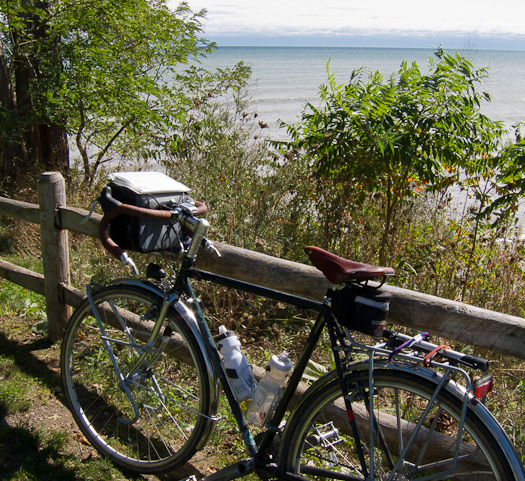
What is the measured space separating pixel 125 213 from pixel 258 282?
79 centimetres

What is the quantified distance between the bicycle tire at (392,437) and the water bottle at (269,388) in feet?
0.53

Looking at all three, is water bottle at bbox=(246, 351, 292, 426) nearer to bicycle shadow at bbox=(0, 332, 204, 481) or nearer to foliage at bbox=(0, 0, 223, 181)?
bicycle shadow at bbox=(0, 332, 204, 481)

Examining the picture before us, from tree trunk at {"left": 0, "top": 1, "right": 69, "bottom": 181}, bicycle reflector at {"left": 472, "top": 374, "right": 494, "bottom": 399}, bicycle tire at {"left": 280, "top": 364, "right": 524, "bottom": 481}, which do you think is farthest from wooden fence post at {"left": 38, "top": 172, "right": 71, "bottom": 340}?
tree trunk at {"left": 0, "top": 1, "right": 69, "bottom": 181}

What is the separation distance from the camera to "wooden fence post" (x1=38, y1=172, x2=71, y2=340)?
3586mm

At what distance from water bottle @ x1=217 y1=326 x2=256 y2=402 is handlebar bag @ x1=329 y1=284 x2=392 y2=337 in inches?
22.6

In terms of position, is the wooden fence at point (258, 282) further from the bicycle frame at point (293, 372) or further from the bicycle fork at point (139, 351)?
the bicycle fork at point (139, 351)

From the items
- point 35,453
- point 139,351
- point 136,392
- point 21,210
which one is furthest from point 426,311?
point 21,210

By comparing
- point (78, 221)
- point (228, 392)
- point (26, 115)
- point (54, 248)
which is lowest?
point (228, 392)

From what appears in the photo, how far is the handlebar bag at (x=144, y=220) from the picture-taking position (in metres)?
2.44

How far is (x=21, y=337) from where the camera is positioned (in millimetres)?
4055

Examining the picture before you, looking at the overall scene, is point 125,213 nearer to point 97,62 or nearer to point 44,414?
point 44,414

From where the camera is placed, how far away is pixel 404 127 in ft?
14.3

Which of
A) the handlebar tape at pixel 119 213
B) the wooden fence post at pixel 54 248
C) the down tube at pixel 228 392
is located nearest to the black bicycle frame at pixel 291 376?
the down tube at pixel 228 392

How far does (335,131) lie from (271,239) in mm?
1276
